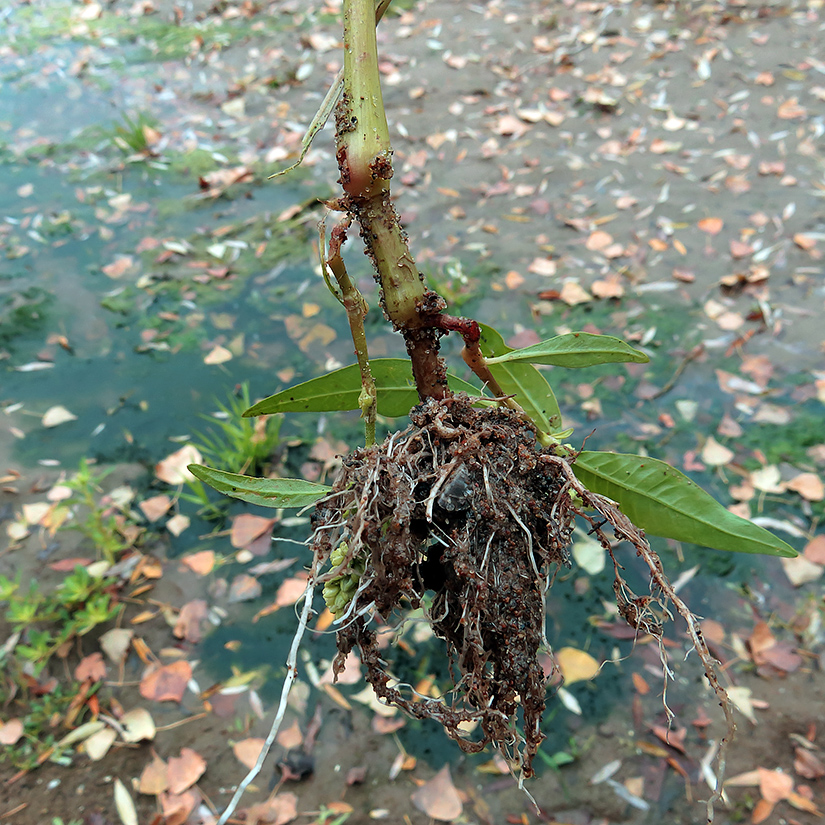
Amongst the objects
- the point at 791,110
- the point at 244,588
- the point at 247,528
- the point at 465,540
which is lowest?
the point at 244,588

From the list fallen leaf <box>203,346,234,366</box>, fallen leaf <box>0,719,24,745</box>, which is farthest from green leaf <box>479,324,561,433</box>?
fallen leaf <box>203,346,234,366</box>

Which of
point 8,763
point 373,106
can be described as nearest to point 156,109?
point 8,763

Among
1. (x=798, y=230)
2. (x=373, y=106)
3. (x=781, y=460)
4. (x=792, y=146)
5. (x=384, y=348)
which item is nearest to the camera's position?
(x=373, y=106)

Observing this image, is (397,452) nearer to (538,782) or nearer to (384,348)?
(538,782)

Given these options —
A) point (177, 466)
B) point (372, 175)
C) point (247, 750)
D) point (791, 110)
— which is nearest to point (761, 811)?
point (247, 750)

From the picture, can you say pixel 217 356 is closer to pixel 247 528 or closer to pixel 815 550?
pixel 247 528
